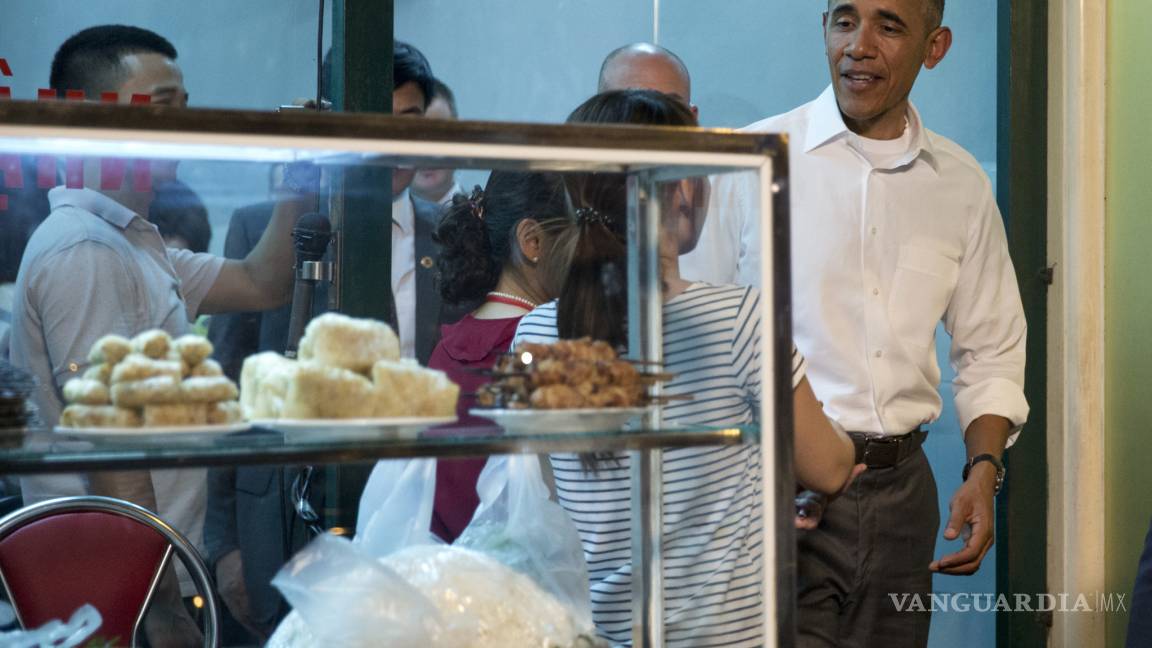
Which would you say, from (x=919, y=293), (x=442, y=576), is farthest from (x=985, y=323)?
(x=442, y=576)

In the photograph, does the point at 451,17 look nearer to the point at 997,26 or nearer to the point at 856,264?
the point at 856,264

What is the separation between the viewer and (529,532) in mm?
1683

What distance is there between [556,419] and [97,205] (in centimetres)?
65

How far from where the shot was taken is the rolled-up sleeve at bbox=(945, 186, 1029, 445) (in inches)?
114

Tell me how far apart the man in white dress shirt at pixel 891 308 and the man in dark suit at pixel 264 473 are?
3.31 ft

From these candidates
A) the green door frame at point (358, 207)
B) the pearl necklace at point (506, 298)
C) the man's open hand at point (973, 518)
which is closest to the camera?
the pearl necklace at point (506, 298)

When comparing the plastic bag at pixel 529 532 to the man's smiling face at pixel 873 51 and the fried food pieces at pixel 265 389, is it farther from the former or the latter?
the man's smiling face at pixel 873 51

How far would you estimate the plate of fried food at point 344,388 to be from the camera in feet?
4.48

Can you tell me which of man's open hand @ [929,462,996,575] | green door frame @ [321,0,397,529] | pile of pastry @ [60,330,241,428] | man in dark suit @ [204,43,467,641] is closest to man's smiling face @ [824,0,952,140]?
man's open hand @ [929,462,996,575]

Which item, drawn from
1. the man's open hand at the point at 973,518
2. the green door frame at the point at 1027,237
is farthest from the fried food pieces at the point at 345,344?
the green door frame at the point at 1027,237

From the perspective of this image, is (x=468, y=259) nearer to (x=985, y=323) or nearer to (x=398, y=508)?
(x=398, y=508)

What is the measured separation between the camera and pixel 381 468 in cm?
169

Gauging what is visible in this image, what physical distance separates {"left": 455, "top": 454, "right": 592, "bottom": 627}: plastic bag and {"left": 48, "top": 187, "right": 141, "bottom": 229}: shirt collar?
0.56 m

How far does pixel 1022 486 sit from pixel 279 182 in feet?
8.77
